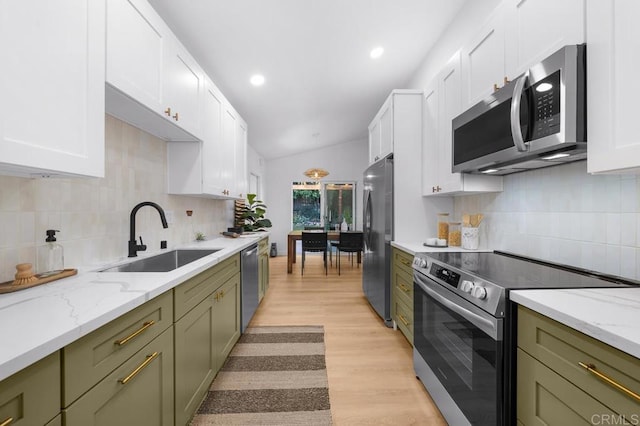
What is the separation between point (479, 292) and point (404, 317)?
1.39 metres

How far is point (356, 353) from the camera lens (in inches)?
91.8

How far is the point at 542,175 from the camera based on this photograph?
5.70ft

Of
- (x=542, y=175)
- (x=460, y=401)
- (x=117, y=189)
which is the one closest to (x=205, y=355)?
(x=117, y=189)

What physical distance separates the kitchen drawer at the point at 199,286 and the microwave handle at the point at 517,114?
178 cm

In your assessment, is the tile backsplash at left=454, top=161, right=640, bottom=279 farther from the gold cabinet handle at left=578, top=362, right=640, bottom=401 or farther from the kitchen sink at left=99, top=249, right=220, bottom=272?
the kitchen sink at left=99, top=249, right=220, bottom=272

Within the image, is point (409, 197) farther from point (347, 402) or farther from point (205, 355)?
point (205, 355)

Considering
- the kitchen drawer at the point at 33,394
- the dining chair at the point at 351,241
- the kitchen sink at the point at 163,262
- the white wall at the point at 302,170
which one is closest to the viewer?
the kitchen drawer at the point at 33,394

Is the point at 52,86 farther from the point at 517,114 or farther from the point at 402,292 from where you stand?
the point at 402,292

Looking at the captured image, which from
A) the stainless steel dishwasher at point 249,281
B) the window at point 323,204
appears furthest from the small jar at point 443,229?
the window at point 323,204

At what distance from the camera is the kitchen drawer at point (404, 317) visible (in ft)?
7.55

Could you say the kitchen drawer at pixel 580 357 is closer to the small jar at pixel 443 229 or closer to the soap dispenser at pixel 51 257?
the small jar at pixel 443 229

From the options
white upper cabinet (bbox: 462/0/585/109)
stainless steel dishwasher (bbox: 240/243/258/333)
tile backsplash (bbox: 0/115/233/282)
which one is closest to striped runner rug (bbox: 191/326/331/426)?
stainless steel dishwasher (bbox: 240/243/258/333)

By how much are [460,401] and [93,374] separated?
5.03ft

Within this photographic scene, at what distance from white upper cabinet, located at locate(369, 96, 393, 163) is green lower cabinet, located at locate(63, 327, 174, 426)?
101 inches
